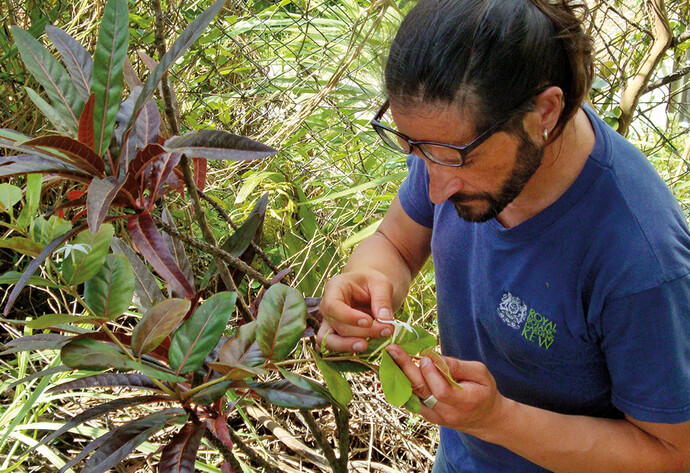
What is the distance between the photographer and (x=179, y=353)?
36.9 inches

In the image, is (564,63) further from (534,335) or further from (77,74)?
(77,74)

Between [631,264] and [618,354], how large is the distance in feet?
0.52

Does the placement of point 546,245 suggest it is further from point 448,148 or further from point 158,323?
point 158,323

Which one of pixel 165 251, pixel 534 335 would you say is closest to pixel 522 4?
pixel 534 335

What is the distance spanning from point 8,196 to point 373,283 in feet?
2.17

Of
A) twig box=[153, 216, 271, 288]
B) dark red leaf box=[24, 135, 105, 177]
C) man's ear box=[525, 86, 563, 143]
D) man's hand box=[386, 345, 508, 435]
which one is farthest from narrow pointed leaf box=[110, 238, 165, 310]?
man's ear box=[525, 86, 563, 143]

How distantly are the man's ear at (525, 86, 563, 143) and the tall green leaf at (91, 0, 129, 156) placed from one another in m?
0.63

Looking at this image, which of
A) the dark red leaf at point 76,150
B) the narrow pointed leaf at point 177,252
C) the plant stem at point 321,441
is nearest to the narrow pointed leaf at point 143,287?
the narrow pointed leaf at point 177,252

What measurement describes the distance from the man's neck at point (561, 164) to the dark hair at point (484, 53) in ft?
0.35

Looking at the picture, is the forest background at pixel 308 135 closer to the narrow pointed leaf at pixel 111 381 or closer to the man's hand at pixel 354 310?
the man's hand at pixel 354 310

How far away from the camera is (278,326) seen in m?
0.87

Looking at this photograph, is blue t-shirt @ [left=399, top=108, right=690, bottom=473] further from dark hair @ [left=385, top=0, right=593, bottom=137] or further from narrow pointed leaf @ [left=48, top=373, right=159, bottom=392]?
narrow pointed leaf @ [left=48, top=373, right=159, bottom=392]

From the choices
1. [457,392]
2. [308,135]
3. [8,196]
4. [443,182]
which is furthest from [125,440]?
[308,135]

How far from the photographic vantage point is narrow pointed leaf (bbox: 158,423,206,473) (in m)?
0.93
